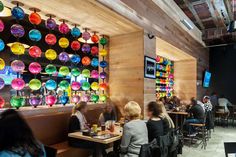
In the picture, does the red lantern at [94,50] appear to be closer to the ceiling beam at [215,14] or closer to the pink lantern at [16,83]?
the pink lantern at [16,83]

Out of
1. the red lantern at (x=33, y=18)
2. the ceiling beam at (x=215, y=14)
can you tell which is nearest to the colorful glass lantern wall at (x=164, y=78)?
the ceiling beam at (x=215, y=14)

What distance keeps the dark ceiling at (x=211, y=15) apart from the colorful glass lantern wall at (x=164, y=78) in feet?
6.50

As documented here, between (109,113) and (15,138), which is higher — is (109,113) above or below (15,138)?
below

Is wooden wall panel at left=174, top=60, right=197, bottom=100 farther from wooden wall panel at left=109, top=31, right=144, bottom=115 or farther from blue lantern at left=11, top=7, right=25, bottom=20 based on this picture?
blue lantern at left=11, top=7, right=25, bottom=20

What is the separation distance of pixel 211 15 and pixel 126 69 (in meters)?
4.56

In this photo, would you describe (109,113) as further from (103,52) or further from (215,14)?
(215,14)

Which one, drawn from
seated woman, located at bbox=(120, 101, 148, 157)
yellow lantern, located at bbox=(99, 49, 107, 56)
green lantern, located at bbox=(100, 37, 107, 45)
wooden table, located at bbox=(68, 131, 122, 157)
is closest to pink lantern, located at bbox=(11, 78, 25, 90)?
wooden table, located at bbox=(68, 131, 122, 157)

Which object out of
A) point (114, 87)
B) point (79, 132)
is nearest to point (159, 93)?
point (114, 87)

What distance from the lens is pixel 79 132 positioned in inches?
144

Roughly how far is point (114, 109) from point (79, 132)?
1.62 meters

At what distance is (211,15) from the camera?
7727 millimetres

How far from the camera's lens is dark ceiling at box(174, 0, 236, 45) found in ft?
21.9

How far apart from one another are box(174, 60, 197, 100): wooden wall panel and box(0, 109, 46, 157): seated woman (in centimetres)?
865

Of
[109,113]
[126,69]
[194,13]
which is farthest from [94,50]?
[194,13]
